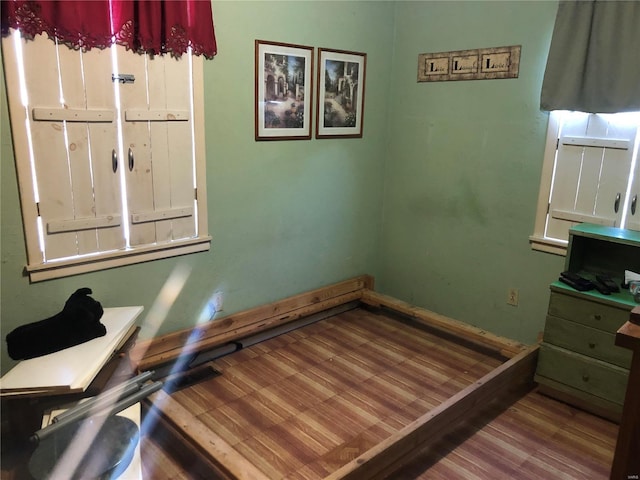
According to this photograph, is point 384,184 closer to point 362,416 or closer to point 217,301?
point 217,301

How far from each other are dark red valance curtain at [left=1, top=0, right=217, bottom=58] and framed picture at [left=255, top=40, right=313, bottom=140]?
1.26ft

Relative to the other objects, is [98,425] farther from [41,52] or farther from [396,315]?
[396,315]

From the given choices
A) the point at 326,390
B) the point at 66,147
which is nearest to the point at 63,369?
the point at 66,147

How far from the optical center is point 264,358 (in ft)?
10.5

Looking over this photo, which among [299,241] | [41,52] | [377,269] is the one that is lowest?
[377,269]

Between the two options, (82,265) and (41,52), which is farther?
(82,265)

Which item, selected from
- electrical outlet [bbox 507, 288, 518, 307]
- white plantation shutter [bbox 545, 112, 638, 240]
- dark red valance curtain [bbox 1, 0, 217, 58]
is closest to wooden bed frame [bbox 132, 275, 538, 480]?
electrical outlet [bbox 507, 288, 518, 307]

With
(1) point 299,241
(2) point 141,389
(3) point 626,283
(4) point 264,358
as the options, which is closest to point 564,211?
(3) point 626,283

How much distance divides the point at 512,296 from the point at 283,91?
2053 mm

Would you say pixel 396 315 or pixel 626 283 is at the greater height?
pixel 626 283

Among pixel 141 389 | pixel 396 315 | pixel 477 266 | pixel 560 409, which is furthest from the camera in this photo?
pixel 396 315

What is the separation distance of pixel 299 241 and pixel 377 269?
92 centimetres

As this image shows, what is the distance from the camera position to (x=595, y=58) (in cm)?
280

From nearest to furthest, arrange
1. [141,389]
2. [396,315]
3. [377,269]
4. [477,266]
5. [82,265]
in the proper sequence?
[141,389], [82,265], [477,266], [396,315], [377,269]
